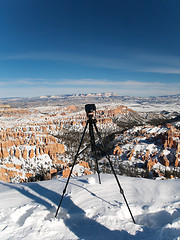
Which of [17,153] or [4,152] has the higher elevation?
[4,152]

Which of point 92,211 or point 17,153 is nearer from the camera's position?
point 92,211

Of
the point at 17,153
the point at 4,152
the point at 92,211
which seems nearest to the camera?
the point at 92,211

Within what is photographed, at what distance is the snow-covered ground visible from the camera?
3.33m

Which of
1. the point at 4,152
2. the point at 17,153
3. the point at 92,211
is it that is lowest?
the point at 17,153

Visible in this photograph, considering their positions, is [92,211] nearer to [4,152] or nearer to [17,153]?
[17,153]

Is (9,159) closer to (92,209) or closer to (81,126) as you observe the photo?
(92,209)

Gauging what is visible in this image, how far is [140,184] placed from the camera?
220 inches

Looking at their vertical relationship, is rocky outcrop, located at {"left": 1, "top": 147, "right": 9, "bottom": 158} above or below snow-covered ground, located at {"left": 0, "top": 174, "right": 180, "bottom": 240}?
below

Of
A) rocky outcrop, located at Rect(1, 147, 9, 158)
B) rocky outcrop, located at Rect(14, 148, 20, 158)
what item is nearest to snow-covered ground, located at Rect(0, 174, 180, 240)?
rocky outcrop, located at Rect(14, 148, 20, 158)

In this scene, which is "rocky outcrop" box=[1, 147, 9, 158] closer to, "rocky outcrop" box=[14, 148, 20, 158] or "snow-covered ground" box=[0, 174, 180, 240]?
"rocky outcrop" box=[14, 148, 20, 158]

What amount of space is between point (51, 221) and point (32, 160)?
189 feet

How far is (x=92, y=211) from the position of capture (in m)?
4.17

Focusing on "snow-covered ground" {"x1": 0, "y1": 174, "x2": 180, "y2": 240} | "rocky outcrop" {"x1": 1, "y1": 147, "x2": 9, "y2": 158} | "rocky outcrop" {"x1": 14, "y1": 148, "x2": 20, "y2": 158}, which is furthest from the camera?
"rocky outcrop" {"x1": 14, "y1": 148, "x2": 20, "y2": 158}

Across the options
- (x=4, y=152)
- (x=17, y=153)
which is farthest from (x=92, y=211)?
(x=4, y=152)
